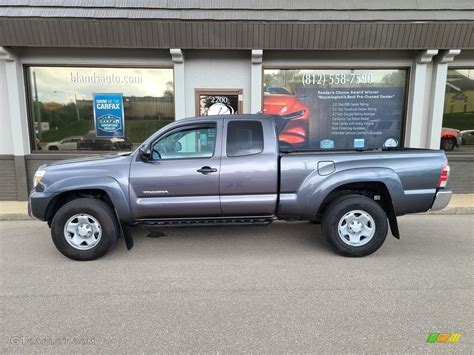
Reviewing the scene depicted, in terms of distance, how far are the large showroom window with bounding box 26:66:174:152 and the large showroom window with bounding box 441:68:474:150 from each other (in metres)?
6.91

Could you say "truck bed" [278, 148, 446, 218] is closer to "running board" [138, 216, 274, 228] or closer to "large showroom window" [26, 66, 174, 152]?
"running board" [138, 216, 274, 228]

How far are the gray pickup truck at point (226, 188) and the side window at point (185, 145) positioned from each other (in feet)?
0.04

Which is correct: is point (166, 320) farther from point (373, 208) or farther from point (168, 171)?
point (373, 208)

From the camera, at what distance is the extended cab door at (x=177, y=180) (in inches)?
166

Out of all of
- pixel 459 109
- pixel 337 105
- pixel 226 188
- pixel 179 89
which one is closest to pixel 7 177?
pixel 179 89

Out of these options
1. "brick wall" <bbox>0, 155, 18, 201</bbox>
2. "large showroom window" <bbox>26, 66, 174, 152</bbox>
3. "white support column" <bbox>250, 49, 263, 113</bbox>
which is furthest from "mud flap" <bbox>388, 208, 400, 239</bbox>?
"brick wall" <bbox>0, 155, 18, 201</bbox>

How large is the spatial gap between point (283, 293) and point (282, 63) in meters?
5.84

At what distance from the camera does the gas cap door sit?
4.22m

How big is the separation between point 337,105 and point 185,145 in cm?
500

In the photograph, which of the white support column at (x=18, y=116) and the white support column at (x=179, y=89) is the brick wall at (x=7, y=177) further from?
the white support column at (x=179, y=89)

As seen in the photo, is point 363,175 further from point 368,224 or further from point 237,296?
point 237,296

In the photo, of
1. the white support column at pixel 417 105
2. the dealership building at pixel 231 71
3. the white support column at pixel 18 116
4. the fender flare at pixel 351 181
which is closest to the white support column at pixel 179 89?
the dealership building at pixel 231 71

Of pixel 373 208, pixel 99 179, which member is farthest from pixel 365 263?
pixel 99 179

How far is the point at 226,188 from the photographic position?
4277 millimetres
